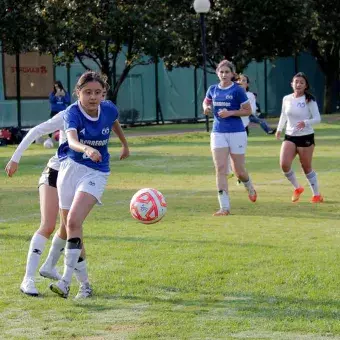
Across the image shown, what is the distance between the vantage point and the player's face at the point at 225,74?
49.4ft

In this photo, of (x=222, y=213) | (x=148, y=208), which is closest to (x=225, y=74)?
(x=222, y=213)

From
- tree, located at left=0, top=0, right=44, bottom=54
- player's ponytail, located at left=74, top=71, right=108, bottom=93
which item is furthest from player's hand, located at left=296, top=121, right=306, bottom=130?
tree, located at left=0, top=0, right=44, bottom=54

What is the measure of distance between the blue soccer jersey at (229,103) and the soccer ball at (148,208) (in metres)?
4.76

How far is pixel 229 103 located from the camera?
1536 cm

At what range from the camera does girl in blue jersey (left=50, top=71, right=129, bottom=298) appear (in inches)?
358

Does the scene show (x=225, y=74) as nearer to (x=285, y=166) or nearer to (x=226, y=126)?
(x=226, y=126)

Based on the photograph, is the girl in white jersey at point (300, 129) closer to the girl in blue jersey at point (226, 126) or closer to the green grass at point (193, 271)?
the green grass at point (193, 271)

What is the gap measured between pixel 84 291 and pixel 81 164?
1.06 metres

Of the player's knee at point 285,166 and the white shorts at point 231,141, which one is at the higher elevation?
the white shorts at point 231,141

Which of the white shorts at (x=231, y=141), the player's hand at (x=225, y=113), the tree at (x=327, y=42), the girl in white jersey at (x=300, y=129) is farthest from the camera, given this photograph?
the tree at (x=327, y=42)

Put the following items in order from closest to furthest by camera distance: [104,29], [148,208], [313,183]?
[148,208]
[313,183]
[104,29]

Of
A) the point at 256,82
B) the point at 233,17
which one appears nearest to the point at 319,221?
the point at 233,17

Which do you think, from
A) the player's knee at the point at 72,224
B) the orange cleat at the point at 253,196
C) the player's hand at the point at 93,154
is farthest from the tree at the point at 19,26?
the player's hand at the point at 93,154

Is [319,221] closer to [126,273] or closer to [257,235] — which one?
[257,235]
